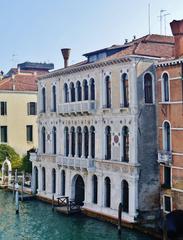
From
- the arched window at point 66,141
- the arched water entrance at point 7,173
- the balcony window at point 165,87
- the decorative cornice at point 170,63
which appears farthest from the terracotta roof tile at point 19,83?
the balcony window at point 165,87

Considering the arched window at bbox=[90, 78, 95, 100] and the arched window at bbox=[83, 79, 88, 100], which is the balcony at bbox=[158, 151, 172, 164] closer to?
the arched window at bbox=[90, 78, 95, 100]

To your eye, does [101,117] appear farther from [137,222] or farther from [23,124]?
[23,124]

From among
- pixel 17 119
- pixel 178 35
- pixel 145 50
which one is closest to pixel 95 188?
pixel 145 50

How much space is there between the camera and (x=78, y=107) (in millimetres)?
25453

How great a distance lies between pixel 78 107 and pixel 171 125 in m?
5.82

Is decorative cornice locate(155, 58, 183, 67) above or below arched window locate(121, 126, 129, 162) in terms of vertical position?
above

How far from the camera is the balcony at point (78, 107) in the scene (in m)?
24.5

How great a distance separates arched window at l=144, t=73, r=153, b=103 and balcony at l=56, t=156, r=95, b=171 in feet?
14.5

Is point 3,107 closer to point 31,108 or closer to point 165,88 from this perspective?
point 31,108

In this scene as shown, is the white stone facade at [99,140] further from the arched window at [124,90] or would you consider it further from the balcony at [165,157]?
the balcony at [165,157]

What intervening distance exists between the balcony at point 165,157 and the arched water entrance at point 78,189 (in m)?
5.63

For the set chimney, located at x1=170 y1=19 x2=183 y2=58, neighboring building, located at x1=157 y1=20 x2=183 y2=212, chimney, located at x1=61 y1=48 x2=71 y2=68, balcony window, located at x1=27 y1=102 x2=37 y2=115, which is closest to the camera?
neighboring building, located at x1=157 y1=20 x2=183 y2=212

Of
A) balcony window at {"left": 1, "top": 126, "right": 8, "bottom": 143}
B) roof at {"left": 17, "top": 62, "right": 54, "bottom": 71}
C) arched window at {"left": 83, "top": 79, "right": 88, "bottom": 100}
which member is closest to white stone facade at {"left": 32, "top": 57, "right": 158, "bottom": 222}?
arched window at {"left": 83, "top": 79, "right": 88, "bottom": 100}

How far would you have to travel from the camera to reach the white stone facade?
21.9 metres
